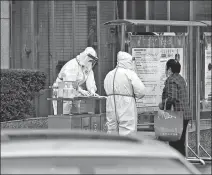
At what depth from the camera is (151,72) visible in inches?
476

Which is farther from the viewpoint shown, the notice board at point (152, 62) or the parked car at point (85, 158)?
the notice board at point (152, 62)

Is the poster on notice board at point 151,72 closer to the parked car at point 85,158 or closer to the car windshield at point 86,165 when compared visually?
the parked car at point 85,158

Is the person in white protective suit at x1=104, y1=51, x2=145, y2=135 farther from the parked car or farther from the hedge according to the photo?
the parked car

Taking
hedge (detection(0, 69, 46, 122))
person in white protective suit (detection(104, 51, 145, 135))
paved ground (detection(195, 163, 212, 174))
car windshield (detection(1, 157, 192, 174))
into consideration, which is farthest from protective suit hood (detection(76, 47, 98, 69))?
car windshield (detection(1, 157, 192, 174))

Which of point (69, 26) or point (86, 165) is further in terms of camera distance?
point (69, 26)

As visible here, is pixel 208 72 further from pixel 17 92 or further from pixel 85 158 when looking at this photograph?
pixel 85 158

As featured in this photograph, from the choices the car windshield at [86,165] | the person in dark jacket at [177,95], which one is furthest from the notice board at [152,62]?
the car windshield at [86,165]

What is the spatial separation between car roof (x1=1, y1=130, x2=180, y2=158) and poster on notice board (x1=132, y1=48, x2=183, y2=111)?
7824 mm

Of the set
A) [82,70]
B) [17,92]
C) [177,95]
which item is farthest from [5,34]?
[177,95]

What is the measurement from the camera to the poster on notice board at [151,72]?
12.0 metres

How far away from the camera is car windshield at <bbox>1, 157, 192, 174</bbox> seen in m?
3.59

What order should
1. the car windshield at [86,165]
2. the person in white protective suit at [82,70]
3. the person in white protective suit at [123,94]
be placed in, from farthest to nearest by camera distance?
the person in white protective suit at [82,70], the person in white protective suit at [123,94], the car windshield at [86,165]

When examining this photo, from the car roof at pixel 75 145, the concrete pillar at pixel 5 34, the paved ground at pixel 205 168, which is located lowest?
the paved ground at pixel 205 168

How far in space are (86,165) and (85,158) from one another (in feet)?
0.12
